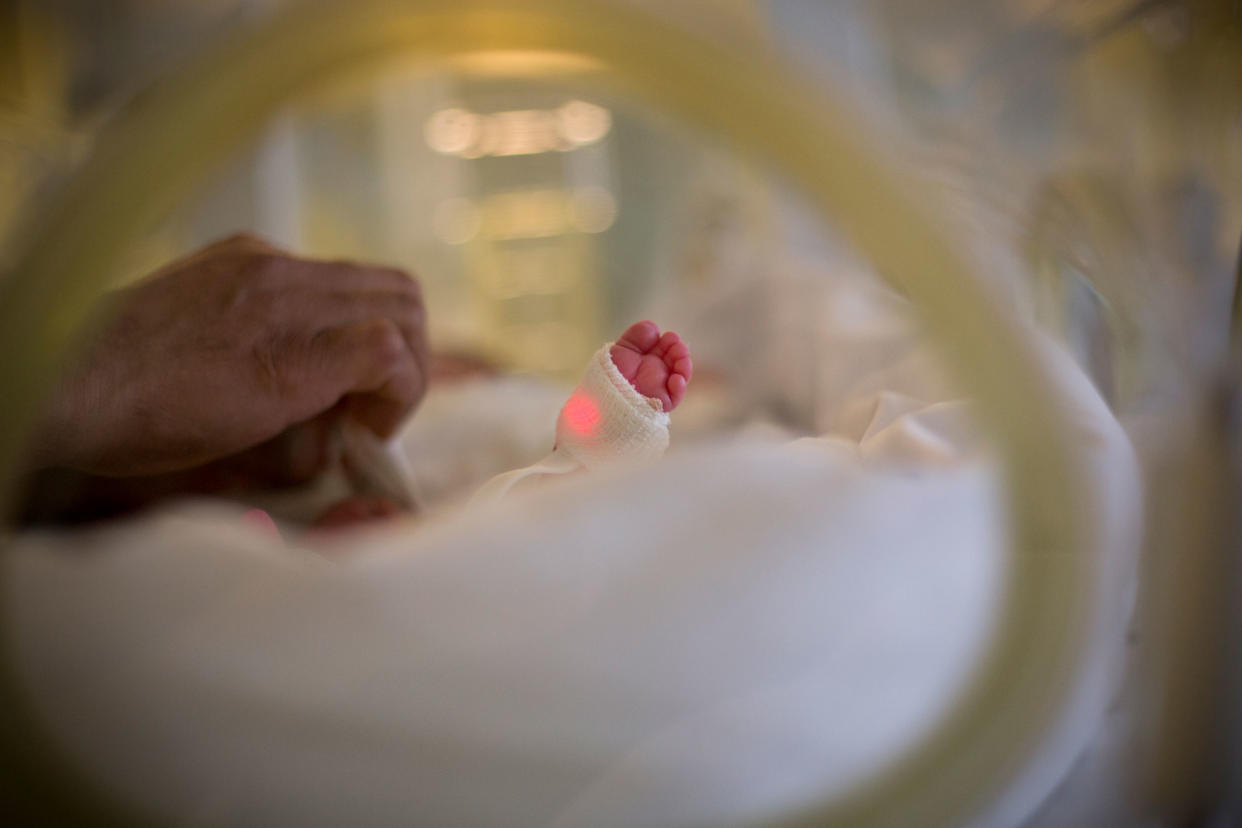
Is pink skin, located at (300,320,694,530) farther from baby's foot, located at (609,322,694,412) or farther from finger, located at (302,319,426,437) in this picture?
finger, located at (302,319,426,437)

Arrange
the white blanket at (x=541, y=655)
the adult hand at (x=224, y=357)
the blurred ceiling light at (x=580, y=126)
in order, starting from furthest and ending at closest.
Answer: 1. the blurred ceiling light at (x=580, y=126)
2. the adult hand at (x=224, y=357)
3. the white blanket at (x=541, y=655)

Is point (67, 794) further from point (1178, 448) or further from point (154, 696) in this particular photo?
point (1178, 448)

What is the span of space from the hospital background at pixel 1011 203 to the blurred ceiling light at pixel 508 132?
1.82ft

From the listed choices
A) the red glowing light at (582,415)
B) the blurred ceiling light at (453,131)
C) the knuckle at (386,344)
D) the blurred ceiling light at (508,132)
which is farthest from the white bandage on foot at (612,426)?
the blurred ceiling light at (453,131)

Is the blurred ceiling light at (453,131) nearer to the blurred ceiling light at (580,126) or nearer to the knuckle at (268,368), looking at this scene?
the blurred ceiling light at (580,126)

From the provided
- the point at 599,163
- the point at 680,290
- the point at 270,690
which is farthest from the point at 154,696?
the point at 599,163

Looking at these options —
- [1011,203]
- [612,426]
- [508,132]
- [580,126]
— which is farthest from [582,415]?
[508,132]

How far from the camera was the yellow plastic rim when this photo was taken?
0.26 m

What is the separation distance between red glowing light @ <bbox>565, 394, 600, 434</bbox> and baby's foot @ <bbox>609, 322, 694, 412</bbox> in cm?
3

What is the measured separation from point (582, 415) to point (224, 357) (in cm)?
20

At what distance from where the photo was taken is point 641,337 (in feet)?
1.49

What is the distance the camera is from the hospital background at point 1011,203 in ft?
1.11

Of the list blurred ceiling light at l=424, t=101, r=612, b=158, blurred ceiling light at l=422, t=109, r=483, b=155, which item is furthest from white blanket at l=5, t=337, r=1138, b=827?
blurred ceiling light at l=422, t=109, r=483, b=155

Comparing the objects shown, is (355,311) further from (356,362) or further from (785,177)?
(785,177)
